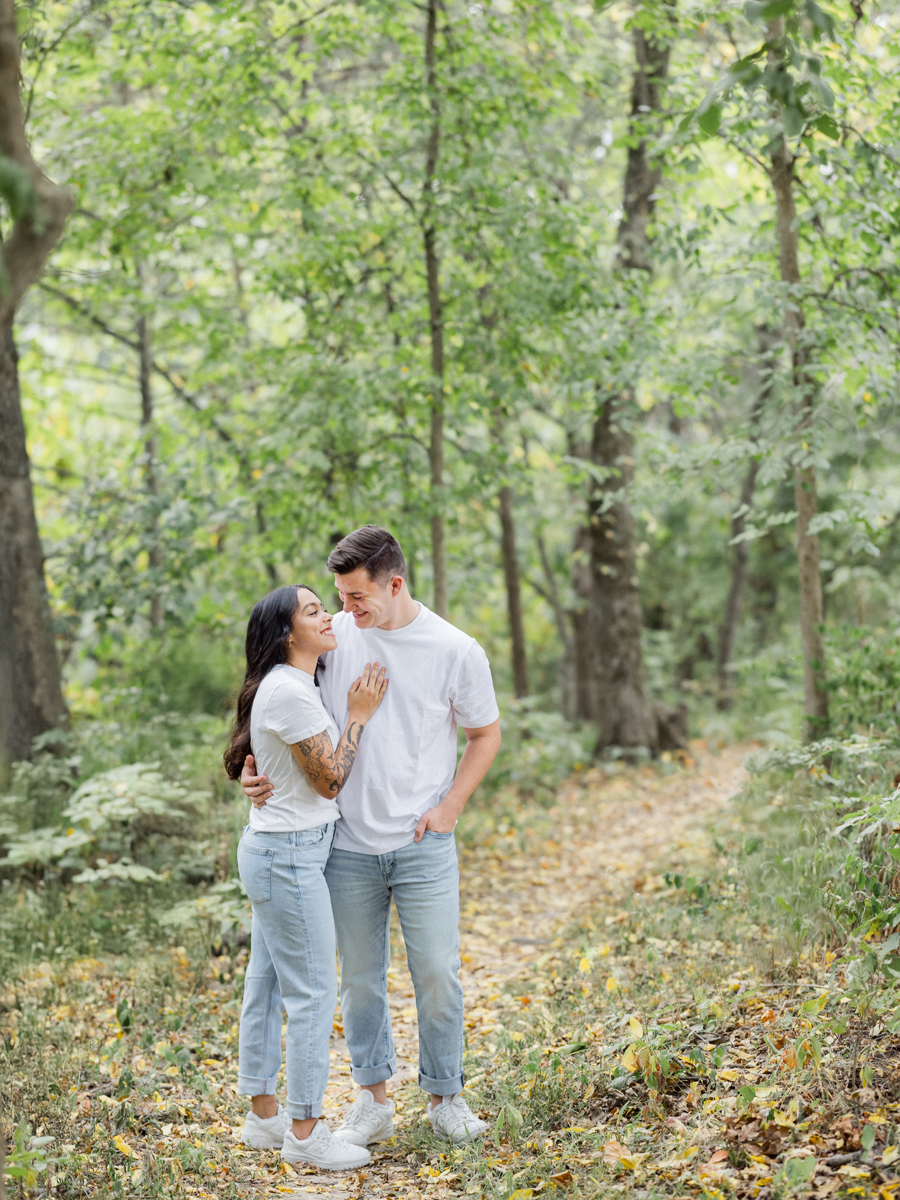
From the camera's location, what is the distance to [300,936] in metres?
3.43

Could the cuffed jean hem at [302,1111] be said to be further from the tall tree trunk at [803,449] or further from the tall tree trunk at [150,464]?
the tall tree trunk at [150,464]

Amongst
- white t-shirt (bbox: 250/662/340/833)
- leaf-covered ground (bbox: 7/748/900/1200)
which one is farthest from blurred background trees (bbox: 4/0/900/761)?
white t-shirt (bbox: 250/662/340/833)

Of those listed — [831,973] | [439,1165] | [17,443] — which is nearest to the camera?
[439,1165]

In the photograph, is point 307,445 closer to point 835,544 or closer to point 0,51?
point 0,51

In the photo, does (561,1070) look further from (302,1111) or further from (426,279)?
(426,279)

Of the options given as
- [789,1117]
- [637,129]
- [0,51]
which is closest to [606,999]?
[789,1117]

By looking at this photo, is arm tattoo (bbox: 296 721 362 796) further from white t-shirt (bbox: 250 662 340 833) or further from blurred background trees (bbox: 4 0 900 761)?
blurred background trees (bbox: 4 0 900 761)

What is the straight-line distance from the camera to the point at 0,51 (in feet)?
6.69

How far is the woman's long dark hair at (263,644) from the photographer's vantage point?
352 cm

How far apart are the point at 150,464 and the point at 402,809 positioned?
6097mm

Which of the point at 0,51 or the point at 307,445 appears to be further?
the point at 307,445

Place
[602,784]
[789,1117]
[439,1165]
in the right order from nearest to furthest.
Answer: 1. [789,1117]
2. [439,1165]
3. [602,784]

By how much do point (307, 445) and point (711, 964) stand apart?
4.51 metres

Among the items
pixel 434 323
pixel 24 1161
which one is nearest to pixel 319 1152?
pixel 24 1161
